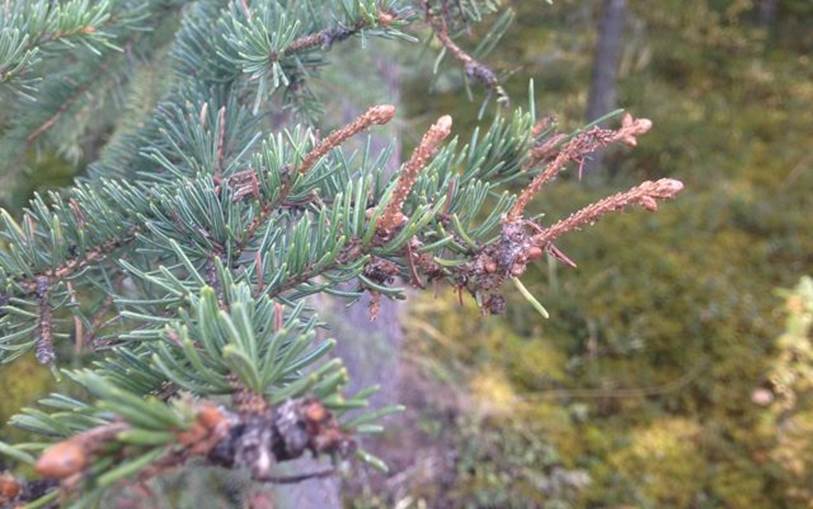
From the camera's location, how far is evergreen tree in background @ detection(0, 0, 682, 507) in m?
0.28

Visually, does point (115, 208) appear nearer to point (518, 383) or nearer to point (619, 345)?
point (518, 383)

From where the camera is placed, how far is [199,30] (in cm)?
64

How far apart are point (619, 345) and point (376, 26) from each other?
2.25m

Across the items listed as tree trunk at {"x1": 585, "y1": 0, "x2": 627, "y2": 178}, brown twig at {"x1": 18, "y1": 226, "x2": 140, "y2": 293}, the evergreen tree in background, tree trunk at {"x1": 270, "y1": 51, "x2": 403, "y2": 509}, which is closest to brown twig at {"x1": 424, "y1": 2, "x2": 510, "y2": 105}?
the evergreen tree in background

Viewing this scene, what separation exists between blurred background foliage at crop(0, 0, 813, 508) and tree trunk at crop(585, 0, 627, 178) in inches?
15.3

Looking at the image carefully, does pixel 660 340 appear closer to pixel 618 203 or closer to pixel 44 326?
pixel 618 203

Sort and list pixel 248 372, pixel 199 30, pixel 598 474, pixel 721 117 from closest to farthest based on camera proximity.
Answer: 1. pixel 248 372
2. pixel 199 30
3. pixel 598 474
4. pixel 721 117

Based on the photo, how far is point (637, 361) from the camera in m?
2.48

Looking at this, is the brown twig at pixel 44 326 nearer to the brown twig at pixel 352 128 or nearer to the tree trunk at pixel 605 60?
the brown twig at pixel 352 128

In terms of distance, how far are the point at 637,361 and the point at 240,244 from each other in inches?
90.0

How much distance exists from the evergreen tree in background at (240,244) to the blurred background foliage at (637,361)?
1.94 feet

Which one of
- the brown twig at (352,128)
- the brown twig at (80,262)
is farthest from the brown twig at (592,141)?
the brown twig at (80,262)

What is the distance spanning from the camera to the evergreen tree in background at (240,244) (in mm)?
283

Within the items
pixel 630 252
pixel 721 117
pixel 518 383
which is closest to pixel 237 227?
pixel 518 383
